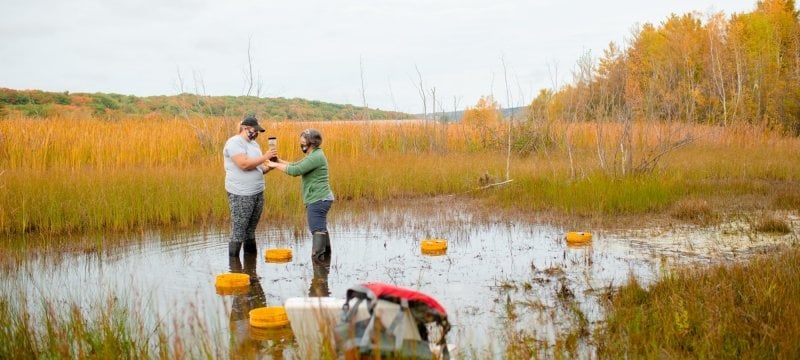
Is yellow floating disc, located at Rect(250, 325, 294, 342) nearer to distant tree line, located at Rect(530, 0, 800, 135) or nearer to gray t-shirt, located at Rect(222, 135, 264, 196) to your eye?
gray t-shirt, located at Rect(222, 135, 264, 196)

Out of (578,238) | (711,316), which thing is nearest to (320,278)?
(578,238)

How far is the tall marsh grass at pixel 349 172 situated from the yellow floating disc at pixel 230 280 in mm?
4027

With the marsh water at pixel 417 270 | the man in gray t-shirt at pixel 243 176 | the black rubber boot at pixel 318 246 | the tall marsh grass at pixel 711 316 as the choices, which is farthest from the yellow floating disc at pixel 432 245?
the tall marsh grass at pixel 711 316

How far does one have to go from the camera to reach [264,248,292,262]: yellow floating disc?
28.3 ft

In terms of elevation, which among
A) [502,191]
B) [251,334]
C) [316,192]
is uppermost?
[316,192]

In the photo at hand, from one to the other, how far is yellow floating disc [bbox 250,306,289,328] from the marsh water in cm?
15

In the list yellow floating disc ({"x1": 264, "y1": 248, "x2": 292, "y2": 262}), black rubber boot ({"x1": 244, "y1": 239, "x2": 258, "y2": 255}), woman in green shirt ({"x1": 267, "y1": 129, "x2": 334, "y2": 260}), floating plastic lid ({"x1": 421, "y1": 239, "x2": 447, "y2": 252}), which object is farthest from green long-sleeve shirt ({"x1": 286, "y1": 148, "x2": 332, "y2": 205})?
floating plastic lid ({"x1": 421, "y1": 239, "x2": 447, "y2": 252})

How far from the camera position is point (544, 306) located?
6.27m

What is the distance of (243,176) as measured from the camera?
27.9 feet

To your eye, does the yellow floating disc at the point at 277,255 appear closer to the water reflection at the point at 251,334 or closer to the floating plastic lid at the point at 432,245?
the water reflection at the point at 251,334

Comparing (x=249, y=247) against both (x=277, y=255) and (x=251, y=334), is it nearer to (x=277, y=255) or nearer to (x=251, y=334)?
(x=277, y=255)

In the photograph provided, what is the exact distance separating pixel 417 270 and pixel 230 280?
2.05m

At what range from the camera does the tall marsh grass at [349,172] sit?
Answer: 37.2 ft

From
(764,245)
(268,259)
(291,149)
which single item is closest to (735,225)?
(764,245)
